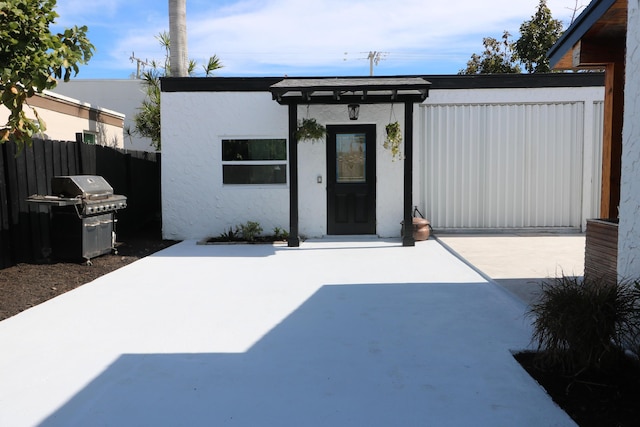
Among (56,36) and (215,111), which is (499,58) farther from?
(56,36)

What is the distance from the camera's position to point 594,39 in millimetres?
5426

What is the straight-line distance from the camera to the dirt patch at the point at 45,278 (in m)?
5.75

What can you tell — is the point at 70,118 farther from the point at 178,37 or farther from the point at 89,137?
the point at 178,37

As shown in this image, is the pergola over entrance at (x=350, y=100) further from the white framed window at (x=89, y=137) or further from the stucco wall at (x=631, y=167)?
the white framed window at (x=89, y=137)

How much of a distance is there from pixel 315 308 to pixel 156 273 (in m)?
2.93

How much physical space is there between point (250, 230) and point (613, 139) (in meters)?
6.70

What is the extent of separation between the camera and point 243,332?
4.68 m

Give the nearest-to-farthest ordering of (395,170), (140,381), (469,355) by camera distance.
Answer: (140,381) < (469,355) < (395,170)

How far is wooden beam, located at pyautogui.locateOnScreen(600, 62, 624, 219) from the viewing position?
5.44 m

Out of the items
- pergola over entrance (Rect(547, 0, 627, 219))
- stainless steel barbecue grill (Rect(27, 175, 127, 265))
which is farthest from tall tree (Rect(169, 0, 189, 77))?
pergola over entrance (Rect(547, 0, 627, 219))

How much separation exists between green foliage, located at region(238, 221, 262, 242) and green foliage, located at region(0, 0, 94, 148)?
5.59 metres

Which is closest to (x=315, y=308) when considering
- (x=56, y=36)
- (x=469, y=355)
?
(x=469, y=355)

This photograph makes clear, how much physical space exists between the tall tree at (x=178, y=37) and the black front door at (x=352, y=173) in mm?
5419

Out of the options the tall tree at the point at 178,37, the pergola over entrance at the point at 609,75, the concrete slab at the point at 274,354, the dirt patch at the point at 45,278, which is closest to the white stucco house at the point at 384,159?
the dirt patch at the point at 45,278
